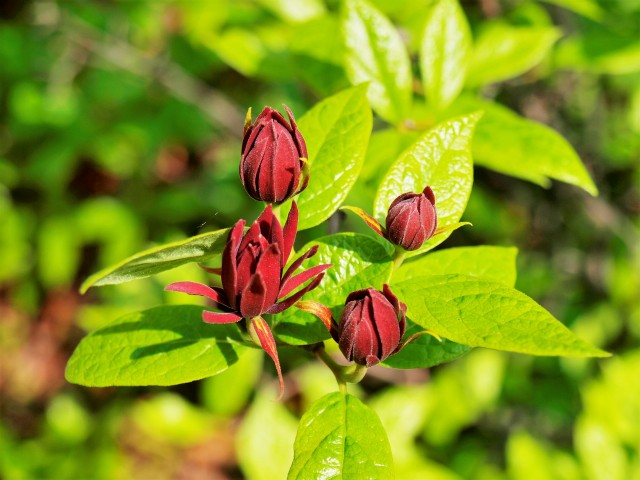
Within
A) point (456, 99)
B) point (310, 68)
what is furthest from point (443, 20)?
point (310, 68)

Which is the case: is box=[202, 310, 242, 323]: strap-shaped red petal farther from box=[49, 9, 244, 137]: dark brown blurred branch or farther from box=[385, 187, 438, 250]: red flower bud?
box=[49, 9, 244, 137]: dark brown blurred branch

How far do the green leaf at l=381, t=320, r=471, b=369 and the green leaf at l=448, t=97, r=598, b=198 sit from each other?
312 mm

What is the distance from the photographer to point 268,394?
2.29 m

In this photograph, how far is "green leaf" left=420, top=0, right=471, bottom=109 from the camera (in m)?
1.16

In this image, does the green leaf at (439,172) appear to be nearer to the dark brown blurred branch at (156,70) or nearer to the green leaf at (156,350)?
the green leaf at (156,350)

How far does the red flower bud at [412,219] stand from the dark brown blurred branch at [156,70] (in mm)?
1354

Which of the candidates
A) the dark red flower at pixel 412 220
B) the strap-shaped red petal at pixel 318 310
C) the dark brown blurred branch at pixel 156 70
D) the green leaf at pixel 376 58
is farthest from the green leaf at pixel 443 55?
the dark brown blurred branch at pixel 156 70

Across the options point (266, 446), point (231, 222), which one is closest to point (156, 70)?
point (231, 222)

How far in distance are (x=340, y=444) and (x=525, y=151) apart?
0.53 metres

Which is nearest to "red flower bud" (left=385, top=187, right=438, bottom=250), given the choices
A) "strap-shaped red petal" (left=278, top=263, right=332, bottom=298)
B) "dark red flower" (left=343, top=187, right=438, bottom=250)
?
"dark red flower" (left=343, top=187, right=438, bottom=250)

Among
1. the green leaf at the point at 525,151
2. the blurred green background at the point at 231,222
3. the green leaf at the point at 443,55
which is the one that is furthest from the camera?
the blurred green background at the point at 231,222

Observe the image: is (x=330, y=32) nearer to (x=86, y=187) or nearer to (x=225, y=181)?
(x=225, y=181)

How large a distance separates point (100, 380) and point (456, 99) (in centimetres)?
74

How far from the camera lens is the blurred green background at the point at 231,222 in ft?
6.07
